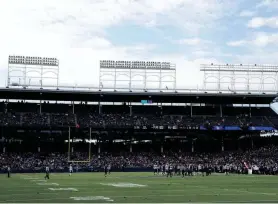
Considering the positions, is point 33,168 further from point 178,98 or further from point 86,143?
point 178,98

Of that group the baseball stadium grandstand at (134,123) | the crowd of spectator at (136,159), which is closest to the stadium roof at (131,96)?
the baseball stadium grandstand at (134,123)

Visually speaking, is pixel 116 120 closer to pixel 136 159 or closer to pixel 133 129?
pixel 133 129

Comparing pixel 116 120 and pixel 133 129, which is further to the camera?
pixel 116 120

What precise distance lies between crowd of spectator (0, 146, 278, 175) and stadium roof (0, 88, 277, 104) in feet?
27.5

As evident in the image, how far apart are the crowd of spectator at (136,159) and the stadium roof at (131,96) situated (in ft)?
27.5

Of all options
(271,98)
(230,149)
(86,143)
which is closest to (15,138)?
(86,143)

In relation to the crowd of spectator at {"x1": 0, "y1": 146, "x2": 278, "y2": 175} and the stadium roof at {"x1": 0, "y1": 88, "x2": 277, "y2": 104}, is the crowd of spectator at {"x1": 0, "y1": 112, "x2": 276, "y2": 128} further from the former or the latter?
the crowd of spectator at {"x1": 0, "y1": 146, "x2": 278, "y2": 175}

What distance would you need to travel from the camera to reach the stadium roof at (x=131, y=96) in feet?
218

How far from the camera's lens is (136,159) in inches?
2491

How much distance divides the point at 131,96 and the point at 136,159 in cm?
1046

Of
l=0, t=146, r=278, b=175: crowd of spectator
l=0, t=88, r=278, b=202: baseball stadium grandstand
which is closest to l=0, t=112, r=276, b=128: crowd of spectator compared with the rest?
l=0, t=88, r=278, b=202: baseball stadium grandstand

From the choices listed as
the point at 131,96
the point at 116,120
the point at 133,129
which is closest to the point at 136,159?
the point at 133,129

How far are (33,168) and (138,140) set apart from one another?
690 inches

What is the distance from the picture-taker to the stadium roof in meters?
66.4
